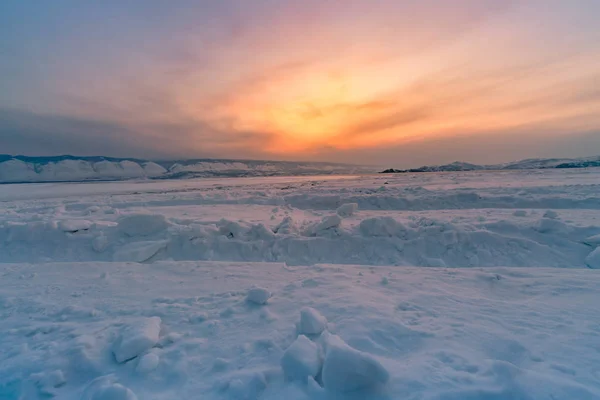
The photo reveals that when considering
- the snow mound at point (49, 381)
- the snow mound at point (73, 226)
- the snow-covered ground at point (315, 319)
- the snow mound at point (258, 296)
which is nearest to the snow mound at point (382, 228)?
the snow-covered ground at point (315, 319)

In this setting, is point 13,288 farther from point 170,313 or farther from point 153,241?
point 170,313

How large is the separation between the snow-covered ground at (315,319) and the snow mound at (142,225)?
0.68 metres

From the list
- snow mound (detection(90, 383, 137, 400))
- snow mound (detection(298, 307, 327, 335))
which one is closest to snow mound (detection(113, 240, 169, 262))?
snow mound (detection(90, 383, 137, 400))

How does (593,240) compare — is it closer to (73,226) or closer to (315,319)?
(315,319)

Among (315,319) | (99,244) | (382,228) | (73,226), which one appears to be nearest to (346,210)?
(382,228)

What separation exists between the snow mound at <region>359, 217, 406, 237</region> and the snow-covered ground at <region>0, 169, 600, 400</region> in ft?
0.37

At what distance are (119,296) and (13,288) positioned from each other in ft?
6.21

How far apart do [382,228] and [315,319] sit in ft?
14.9

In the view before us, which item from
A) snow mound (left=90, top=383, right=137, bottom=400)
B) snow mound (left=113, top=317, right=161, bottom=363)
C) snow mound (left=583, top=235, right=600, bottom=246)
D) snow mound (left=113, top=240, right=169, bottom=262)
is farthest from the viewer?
snow mound (left=113, top=240, right=169, bottom=262)

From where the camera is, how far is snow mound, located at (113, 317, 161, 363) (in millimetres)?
2535

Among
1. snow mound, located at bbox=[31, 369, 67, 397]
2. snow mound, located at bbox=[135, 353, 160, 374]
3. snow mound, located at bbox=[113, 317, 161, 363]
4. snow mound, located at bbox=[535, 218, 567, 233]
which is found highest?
→ snow mound, located at bbox=[535, 218, 567, 233]

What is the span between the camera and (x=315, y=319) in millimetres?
2809

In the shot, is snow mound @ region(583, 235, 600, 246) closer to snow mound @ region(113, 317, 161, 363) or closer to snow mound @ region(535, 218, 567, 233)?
snow mound @ region(535, 218, 567, 233)

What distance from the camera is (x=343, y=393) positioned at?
2.04 meters
